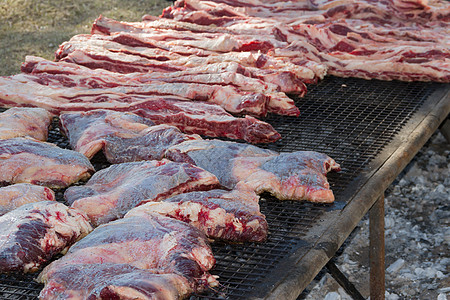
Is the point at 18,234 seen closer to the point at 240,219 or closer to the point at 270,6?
the point at 240,219

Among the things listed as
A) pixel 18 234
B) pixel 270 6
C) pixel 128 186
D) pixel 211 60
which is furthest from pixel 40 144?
pixel 270 6

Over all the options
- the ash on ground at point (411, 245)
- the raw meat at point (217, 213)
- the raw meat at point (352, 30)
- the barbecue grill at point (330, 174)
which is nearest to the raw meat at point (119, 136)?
the barbecue grill at point (330, 174)

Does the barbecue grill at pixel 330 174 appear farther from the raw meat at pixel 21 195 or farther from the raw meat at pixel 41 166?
the raw meat at pixel 21 195

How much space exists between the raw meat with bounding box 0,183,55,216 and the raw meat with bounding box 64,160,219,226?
121 millimetres

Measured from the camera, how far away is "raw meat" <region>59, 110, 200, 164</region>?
3.76 meters

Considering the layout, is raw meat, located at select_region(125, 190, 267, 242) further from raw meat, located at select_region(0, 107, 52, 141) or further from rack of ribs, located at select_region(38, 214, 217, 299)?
raw meat, located at select_region(0, 107, 52, 141)

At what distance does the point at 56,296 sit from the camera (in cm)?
245

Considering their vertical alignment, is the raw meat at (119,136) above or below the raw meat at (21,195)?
below

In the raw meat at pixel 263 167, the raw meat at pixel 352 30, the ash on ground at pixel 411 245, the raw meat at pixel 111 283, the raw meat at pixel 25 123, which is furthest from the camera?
the raw meat at pixel 352 30

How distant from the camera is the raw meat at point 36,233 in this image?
2688 mm

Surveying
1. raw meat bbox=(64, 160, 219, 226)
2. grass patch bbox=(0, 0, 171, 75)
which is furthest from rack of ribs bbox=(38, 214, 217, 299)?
grass patch bbox=(0, 0, 171, 75)

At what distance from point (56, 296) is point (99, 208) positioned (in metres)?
0.72

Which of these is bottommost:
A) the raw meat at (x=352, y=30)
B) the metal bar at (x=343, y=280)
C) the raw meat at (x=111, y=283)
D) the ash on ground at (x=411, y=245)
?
the ash on ground at (x=411, y=245)

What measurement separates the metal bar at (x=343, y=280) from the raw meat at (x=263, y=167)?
790mm
